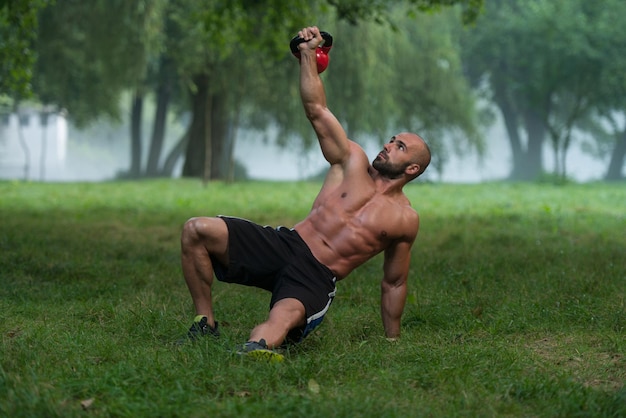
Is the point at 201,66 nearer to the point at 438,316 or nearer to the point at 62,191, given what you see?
the point at 62,191

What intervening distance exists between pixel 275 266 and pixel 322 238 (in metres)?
0.32

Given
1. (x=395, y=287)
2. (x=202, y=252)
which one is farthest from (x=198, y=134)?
(x=202, y=252)

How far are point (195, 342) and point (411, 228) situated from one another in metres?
1.36

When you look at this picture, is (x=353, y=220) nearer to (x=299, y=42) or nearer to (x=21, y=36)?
(x=299, y=42)

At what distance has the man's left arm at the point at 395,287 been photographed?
17.4 feet

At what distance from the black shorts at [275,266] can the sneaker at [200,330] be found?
27cm

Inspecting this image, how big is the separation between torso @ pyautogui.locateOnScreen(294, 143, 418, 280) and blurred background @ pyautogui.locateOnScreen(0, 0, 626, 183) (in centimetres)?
787

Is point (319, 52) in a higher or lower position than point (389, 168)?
higher

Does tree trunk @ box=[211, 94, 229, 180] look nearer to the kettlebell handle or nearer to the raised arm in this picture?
the kettlebell handle

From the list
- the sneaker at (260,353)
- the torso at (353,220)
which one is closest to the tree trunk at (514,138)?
the torso at (353,220)

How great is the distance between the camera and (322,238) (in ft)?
17.1

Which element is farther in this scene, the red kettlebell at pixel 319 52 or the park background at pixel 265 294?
the red kettlebell at pixel 319 52

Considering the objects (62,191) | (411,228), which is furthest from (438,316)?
(62,191)

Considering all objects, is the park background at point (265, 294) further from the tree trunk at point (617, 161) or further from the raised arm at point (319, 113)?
the tree trunk at point (617, 161)
